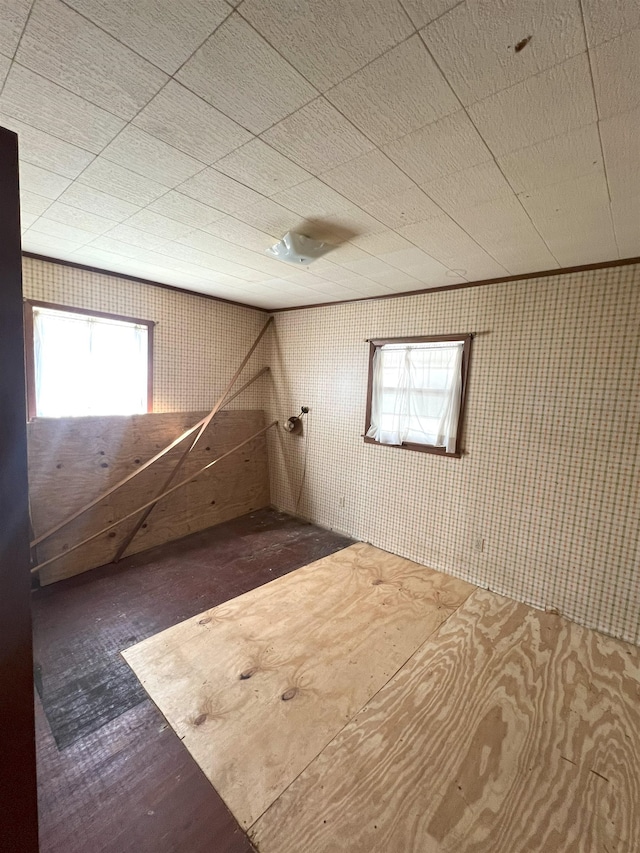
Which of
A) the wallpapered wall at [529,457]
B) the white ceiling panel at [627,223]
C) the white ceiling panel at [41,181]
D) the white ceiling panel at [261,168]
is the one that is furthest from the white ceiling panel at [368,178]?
the wallpapered wall at [529,457]

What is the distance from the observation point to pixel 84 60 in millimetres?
986

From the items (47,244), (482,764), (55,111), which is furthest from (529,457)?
(47,244)

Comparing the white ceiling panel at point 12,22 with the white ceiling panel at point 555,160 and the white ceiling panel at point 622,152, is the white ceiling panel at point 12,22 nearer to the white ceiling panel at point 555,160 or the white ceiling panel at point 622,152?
the white ceiling panel at point 555,160

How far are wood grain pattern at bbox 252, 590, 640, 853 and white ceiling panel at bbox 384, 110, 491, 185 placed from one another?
240cm

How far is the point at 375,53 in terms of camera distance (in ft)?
3.02

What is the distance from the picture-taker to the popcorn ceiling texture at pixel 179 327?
283 centimetres

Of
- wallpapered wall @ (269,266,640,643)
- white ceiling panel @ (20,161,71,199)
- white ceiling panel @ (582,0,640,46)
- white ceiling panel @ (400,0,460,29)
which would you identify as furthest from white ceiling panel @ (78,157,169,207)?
wallpapered wall @ (269,266,640,643)

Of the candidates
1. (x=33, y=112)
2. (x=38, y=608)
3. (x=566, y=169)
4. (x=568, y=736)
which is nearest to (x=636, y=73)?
(x=566, y=169)

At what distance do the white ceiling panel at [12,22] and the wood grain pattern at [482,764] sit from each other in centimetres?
248

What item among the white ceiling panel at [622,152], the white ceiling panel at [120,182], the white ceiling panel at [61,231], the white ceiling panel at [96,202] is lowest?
the white ceiling panel at [622,152]

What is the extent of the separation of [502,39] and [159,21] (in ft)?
2.79

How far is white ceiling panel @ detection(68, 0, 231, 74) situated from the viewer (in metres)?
0.83

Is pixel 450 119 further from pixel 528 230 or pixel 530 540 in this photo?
pixel 530 540

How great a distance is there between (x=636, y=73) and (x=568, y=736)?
247 centimetres
